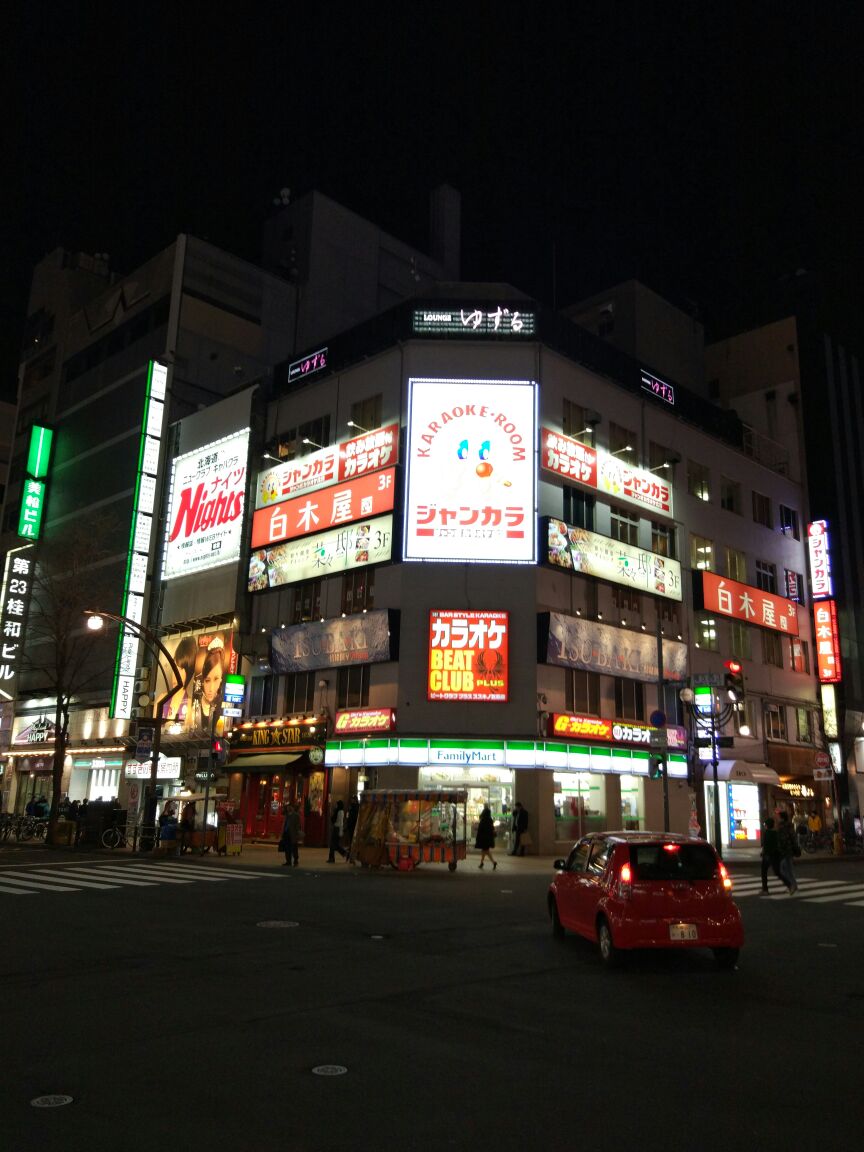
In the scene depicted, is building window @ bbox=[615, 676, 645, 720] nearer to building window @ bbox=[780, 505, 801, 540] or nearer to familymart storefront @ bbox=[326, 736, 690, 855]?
familymart storefront @ bbox=[326, 736, 690, 855]

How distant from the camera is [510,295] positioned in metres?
50.3

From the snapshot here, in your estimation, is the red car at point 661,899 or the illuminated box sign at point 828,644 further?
the illuminated box sign at point 828,644

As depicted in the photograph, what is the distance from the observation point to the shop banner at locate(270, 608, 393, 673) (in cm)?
3525

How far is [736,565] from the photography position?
46.2 meters

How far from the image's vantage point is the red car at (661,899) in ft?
35.6

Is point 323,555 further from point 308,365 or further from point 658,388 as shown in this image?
point 658,388

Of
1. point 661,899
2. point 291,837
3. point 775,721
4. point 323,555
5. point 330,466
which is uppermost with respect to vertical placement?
point 330,466

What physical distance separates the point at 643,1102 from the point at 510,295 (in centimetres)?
4812

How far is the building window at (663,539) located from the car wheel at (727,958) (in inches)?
1245

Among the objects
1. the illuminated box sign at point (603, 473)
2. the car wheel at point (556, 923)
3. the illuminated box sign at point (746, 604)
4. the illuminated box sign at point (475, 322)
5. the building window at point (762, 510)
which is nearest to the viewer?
the car wheel at point (556, 923)

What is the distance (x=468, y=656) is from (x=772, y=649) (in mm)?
20520

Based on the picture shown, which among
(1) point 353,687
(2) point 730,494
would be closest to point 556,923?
(1) point 353,687

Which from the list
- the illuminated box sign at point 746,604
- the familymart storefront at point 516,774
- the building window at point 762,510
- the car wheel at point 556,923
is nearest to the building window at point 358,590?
the familymart storefront at point 516,774

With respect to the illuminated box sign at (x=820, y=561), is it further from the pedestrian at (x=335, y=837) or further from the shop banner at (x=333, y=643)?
the pedestrian at (x=335, y=837)
